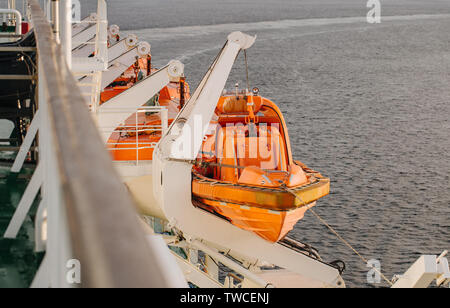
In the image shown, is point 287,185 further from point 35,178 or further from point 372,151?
point 372,151

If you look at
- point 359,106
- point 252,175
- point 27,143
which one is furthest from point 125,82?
point 27,143

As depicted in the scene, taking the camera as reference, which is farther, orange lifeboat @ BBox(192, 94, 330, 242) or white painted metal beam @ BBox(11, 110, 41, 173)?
orange lifeboat @ BBox(192, 94, 330, 242)

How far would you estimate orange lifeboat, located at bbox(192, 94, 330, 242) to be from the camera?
8227 mm

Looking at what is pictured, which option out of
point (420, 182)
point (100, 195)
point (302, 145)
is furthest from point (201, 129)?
point (302, 145)

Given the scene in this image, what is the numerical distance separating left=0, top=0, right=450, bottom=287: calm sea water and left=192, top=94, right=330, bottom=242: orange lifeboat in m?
5.93

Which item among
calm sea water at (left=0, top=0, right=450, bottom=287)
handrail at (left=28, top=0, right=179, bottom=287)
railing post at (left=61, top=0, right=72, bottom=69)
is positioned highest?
railing post at (left=61, top=0, right=72, bottom=69)

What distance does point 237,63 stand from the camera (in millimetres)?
41406

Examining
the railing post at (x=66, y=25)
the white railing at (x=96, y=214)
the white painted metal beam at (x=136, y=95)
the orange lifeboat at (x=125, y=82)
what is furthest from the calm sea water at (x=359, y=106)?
the white railing at (x=96, y=214)

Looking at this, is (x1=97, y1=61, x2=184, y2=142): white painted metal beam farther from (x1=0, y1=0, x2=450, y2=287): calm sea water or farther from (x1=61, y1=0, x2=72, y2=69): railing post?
(x1=61, y1=0, x2=72, y2=69): railing post

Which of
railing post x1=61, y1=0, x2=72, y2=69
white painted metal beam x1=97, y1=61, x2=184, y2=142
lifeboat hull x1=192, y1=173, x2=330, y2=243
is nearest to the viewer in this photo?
railing post x1=61, y1=0, x2=72, y2=69

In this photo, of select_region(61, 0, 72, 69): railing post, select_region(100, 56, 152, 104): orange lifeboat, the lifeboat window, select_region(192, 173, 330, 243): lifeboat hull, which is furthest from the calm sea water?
select_region(61, 0, 72, 69): railing post

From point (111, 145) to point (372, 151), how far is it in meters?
14.4

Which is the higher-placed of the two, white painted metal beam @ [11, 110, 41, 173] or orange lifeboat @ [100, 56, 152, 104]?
white painted metal beam @ [11, 110, 41, 173]

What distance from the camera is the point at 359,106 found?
3039 cm
